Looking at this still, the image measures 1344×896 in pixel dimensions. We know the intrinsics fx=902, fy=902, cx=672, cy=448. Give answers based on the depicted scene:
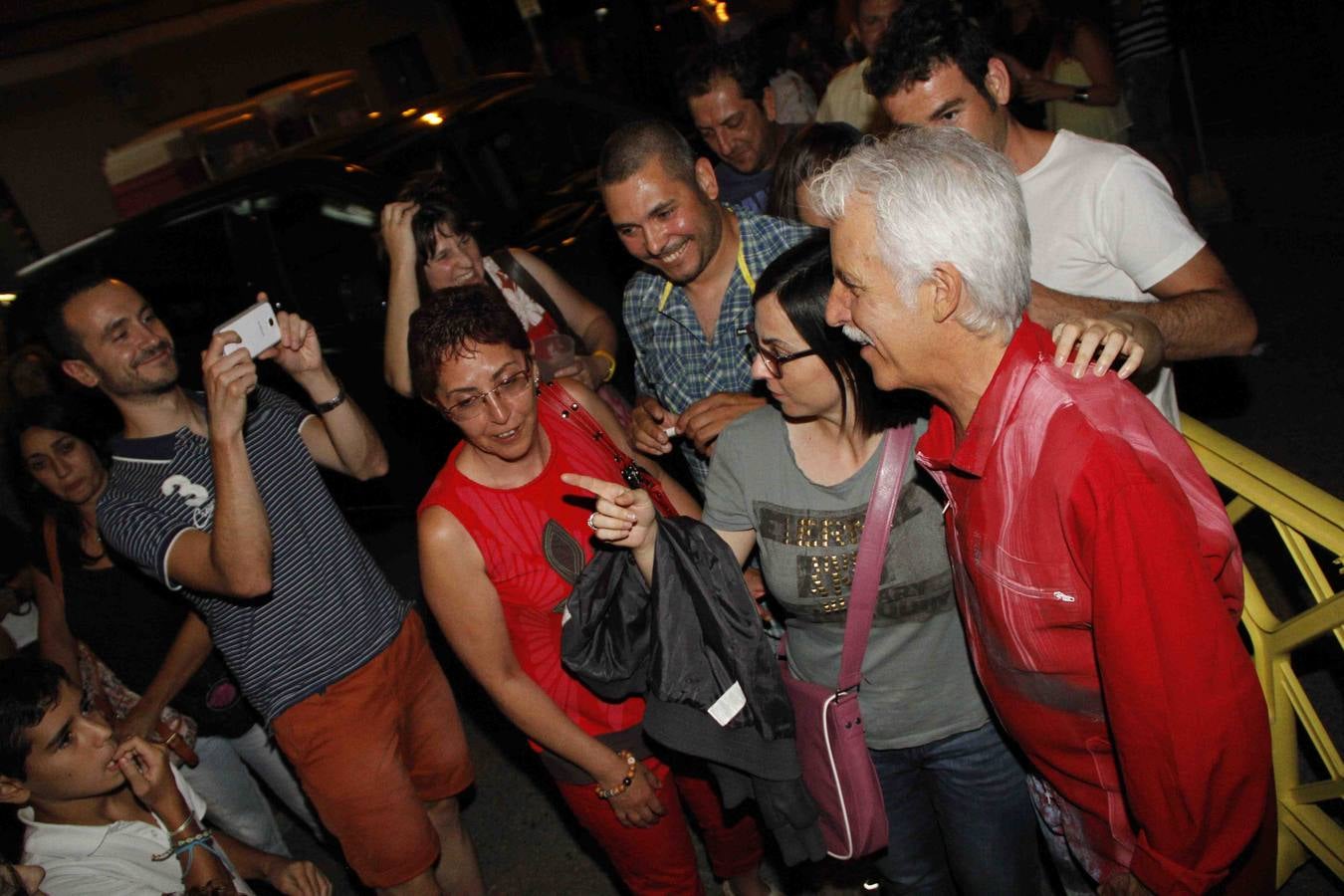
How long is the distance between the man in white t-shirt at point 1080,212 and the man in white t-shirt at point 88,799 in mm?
2636

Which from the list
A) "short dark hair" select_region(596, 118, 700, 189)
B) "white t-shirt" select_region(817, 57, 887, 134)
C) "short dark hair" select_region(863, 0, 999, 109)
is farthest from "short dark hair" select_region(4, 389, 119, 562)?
"white t-shirt" select_region(817, 57, 887, 134)

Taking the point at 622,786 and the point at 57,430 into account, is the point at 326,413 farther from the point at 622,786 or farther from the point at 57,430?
the point at 622,786

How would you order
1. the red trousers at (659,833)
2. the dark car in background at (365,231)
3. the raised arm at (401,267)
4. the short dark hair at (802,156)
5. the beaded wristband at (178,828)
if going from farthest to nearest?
the dark car in background at (365,231)
the raised arm at (401,267)
the short dark hair at (802,156)
the red trousers at (659,833)
the beaded wristband at (178,828)

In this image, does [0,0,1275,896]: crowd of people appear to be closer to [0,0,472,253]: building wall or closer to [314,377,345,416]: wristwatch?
[314,377,345,416]: wristwatch

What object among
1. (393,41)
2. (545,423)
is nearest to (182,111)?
(393,41)

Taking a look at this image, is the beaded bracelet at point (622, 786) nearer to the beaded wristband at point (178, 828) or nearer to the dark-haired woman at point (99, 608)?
the beaded wristband at point (178, 828)

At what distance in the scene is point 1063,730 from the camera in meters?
1.75

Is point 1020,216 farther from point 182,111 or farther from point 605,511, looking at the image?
point 182,111

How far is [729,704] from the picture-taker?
2104 mm

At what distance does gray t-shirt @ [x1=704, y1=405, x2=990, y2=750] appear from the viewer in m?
2.04

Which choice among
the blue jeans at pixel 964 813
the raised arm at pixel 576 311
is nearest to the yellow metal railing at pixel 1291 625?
the blue jeans at pixel 964 813

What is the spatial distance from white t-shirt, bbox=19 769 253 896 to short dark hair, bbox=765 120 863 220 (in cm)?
278

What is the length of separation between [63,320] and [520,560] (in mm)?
1598

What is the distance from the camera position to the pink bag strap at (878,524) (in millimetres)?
1975
